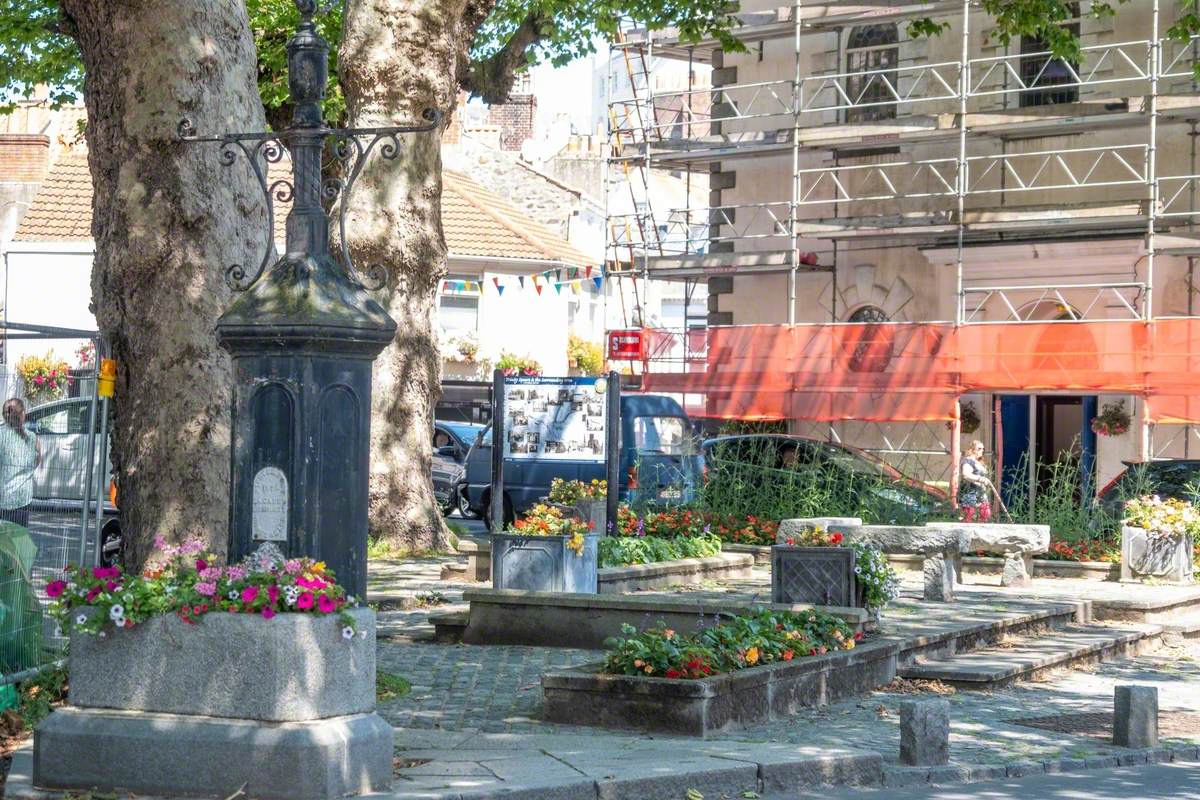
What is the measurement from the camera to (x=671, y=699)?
34.0 feet

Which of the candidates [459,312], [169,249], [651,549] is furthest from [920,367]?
[459,312]

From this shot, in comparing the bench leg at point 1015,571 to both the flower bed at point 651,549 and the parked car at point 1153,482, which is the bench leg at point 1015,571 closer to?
the parked car at point 1153,482

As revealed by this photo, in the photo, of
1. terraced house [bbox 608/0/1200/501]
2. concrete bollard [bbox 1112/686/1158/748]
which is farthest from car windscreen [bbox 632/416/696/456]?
concrete bollard [bbox 1112/686/1158/748]

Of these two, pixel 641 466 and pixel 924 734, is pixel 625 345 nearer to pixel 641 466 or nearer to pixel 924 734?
pixel 641 466

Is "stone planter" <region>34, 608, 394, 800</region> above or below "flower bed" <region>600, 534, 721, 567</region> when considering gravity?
below

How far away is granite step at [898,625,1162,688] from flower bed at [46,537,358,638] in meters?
6.15

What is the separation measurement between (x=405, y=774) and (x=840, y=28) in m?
26.3

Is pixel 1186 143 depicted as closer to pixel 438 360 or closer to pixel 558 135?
pixel 438 360

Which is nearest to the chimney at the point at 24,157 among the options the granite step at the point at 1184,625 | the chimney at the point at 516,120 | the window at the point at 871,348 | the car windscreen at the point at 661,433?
the chimney at the point at 516,120

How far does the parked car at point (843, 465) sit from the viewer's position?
21953 mm

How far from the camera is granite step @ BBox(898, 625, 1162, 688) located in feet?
43.5

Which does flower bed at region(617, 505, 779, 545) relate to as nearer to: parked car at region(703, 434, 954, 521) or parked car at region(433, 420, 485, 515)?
parked car at region(703, 434, 954, 521)

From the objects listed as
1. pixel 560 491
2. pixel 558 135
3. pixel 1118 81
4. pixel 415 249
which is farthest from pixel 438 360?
pixel 558 135

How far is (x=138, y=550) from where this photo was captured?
1234 centimetres
